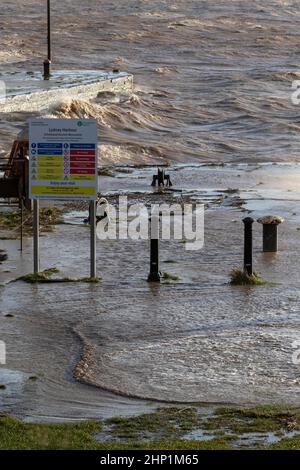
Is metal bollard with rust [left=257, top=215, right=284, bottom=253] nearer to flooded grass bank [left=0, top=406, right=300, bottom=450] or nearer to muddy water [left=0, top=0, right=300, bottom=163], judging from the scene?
flooded grass bank [left=0, top=406, right=300, bottom=450]

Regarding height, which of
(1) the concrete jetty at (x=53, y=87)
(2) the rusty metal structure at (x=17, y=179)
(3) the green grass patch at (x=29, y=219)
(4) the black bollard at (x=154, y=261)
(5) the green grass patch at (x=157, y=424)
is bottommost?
(5) the green grass patch at (x=157, y=424)

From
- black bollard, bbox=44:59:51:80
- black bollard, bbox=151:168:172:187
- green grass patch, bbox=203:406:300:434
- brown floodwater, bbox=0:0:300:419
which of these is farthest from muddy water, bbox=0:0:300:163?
green grass patch, bbox=203:406:300:434

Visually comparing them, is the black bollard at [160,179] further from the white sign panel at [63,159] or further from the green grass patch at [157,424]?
the green grass patch at [157,424]

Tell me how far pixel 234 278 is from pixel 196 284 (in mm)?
484

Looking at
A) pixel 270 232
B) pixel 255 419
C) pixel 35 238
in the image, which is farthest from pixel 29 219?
pixel 255 419

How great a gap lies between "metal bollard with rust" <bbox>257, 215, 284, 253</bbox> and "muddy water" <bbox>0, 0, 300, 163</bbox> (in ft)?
51.5

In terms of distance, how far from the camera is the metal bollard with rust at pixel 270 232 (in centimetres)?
1848

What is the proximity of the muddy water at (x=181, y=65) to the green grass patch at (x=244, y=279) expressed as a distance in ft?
58.8

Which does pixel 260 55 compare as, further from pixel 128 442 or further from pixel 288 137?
pixel 128 442

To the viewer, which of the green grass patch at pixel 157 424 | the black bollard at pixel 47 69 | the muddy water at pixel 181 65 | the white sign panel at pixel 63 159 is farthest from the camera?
the black bollard at pixel 47 69

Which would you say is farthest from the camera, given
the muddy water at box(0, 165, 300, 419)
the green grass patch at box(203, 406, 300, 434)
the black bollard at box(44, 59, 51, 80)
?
the black bollard at box(44, 59, 51, 80)

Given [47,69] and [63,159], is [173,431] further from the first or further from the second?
[47,69]

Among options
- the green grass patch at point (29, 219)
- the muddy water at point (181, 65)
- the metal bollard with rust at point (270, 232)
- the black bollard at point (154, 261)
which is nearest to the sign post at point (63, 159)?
the black bollard at point (154, 261)

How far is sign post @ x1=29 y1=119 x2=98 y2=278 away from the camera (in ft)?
51.2
